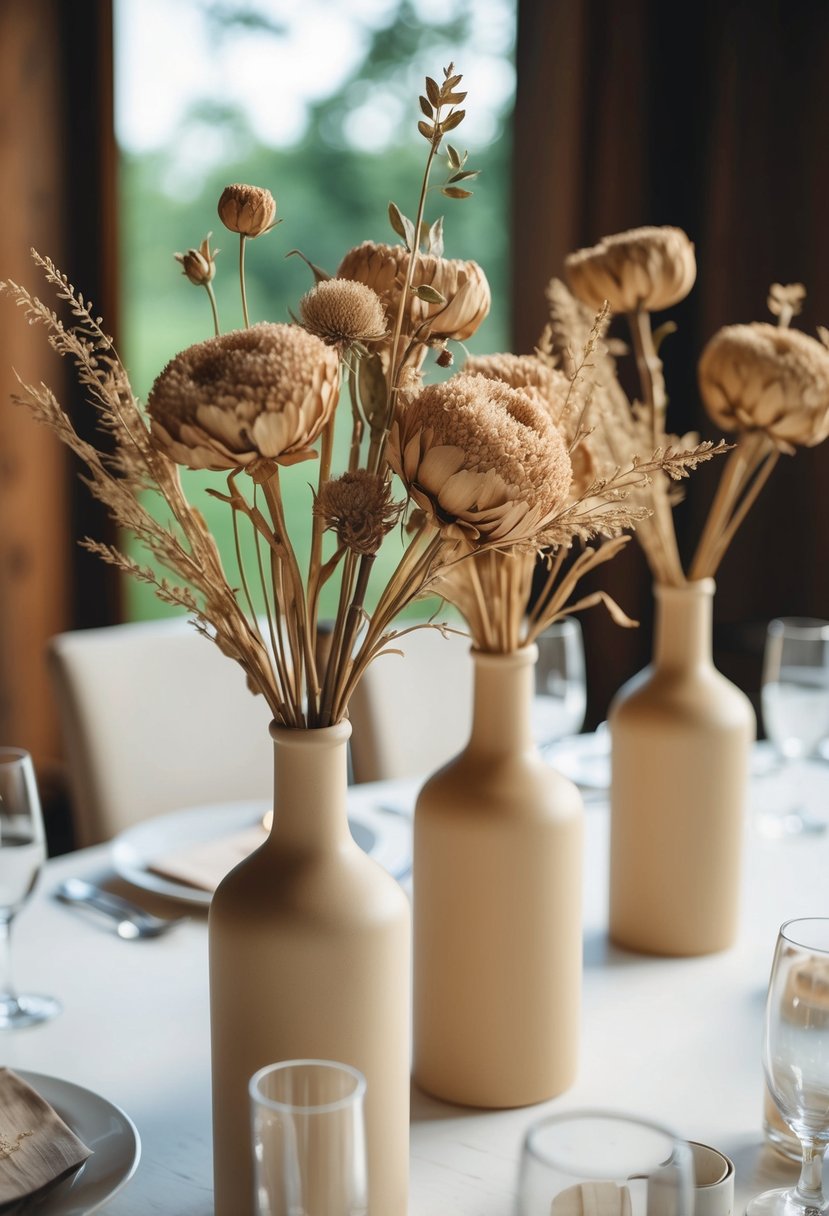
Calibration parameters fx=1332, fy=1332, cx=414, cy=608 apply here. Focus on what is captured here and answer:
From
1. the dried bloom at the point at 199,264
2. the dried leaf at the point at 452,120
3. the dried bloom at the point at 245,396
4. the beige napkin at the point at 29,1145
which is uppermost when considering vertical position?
the dried leaf at the point at 452,120

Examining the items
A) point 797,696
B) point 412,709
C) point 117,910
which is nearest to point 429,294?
point 117,910

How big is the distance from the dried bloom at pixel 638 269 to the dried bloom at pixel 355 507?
0.46m

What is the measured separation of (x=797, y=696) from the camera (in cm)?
150

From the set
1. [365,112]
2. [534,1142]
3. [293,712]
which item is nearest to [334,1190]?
[534,1142]

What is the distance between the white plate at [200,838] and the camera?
123 cm

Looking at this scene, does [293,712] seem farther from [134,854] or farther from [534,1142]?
[134,854]

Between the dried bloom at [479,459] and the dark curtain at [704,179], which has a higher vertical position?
the dark curtain at [704,179]

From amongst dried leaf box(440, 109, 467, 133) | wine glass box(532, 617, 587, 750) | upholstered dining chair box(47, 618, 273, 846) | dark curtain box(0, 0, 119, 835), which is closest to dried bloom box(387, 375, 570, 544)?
dried leaf box(440, 109, 467, 133)

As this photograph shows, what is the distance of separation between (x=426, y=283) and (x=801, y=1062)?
1.61ft

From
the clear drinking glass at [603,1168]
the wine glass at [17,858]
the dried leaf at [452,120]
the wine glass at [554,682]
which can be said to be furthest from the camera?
the wine glass at [554,682]

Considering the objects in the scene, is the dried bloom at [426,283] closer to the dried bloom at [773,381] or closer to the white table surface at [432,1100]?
the dried bloom at [773,381]

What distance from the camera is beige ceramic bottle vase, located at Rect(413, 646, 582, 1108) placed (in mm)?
872

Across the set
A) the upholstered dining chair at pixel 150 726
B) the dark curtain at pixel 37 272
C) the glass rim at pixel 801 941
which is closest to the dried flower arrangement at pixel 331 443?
the glass rim at pixel 801 941

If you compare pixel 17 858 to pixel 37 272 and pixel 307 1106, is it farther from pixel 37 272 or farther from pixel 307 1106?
pixel 37 272
